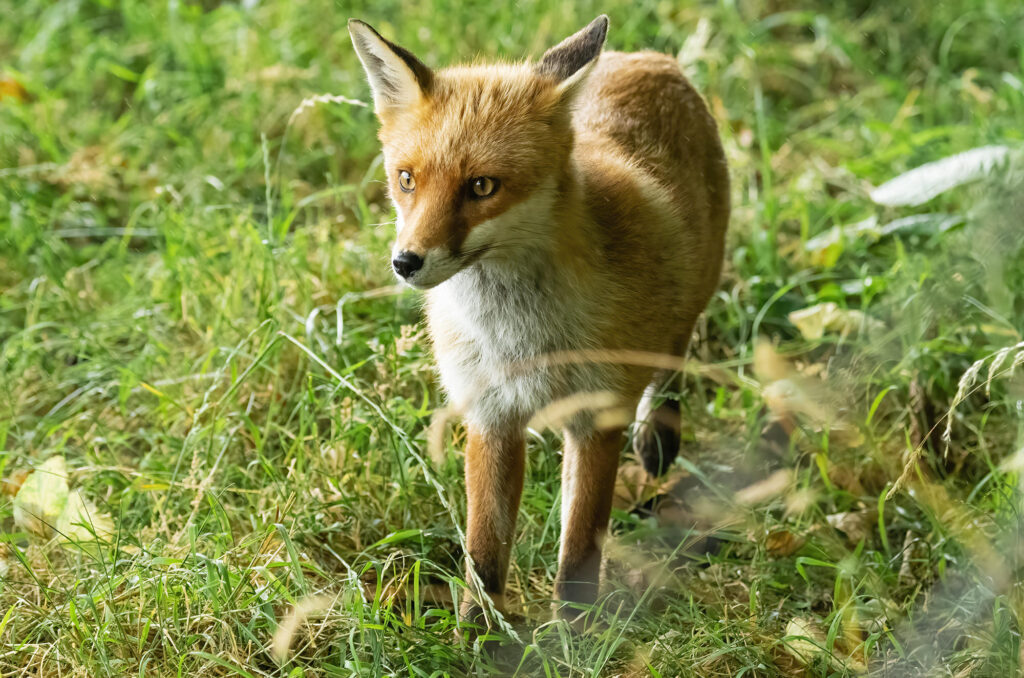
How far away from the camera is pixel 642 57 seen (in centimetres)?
388

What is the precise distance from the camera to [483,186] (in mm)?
2650

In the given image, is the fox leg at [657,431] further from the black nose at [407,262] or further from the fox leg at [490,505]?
the black nose at [407,262]

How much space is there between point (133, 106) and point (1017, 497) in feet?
15.7

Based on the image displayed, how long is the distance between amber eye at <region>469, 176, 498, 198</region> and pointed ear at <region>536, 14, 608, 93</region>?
375 millimetres

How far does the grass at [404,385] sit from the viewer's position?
113 inches

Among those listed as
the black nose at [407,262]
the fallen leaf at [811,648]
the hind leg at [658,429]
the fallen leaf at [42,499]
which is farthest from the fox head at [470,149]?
the fallen leaf at [42,499]

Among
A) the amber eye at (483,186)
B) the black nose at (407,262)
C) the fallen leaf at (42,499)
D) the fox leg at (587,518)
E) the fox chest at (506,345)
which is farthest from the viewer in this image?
the fallen leaf at (42,499)

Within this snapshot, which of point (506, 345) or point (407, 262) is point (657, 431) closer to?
point (506, 345)

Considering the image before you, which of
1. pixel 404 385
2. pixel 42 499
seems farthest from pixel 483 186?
pixel 42 499

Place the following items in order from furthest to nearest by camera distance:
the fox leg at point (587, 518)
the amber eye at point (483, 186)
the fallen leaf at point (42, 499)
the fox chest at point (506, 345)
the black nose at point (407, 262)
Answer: the fallen leaf at point (42, 499) → the fox leg at point (587, 518) → the fox chest at point (506, 345) → the amber eye at point (483, 186) → the black nose at point (407, 262)

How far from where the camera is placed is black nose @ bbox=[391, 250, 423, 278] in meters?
2.50

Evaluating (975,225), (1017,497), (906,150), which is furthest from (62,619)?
(906,150)

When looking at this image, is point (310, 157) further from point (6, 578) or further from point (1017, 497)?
point (1017, 497)

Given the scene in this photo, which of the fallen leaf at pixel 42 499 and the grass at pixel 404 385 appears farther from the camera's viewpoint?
the fallen leaf at pixel 42 499
